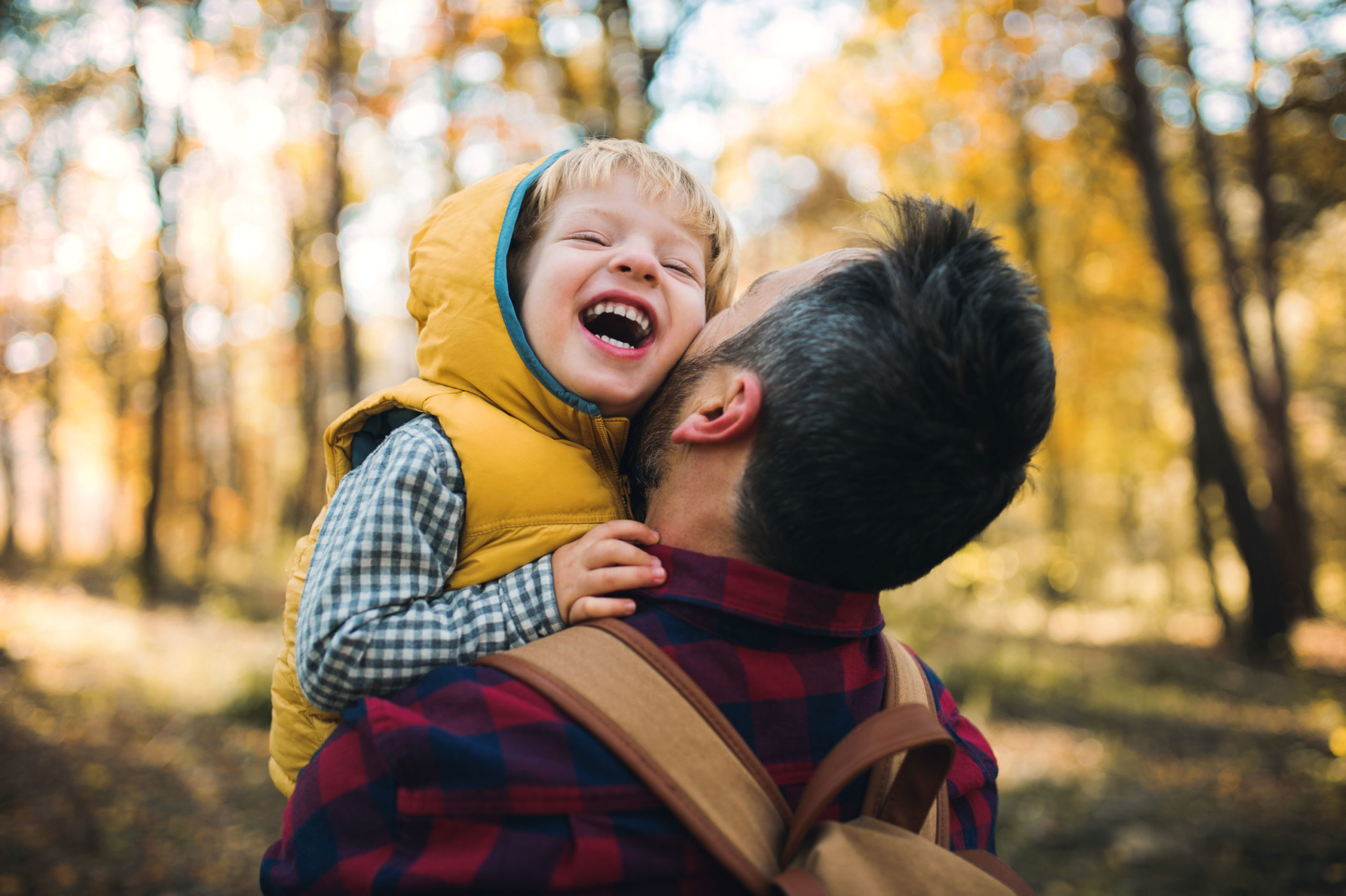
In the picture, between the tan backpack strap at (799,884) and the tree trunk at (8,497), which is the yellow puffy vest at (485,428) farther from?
the tree trunk at (8,497)

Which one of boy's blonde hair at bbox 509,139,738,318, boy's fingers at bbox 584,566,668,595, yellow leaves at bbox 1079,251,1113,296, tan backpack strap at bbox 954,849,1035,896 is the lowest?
tan backpack strap at bbox 954,849,1035,896

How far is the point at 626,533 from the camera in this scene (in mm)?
1402

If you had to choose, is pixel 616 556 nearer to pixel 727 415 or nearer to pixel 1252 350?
pixel 727 415

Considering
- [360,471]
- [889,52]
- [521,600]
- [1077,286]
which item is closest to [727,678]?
[521,600]

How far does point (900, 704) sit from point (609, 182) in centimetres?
123

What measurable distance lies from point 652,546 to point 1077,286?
1843 cm

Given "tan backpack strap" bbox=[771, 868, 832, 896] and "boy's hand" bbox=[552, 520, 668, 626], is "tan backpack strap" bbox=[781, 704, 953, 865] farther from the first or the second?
"boy's hand" bbox=[552, 520, 668, 626]

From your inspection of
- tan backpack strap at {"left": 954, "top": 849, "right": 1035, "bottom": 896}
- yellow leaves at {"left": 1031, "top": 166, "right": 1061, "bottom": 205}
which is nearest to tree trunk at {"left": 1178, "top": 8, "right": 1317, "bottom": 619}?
yellow leaves at {"left": 1031, "top": 166, "right": 1061, "bottom": 205}

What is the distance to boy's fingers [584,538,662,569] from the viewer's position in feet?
4.44

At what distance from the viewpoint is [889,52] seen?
12914 millimetres

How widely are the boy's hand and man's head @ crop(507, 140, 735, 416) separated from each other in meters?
0.31

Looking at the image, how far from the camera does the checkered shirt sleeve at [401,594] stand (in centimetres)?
129

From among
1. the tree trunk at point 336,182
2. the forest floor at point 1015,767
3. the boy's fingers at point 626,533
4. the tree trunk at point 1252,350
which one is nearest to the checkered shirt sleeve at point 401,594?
the boy's fingers at point 626,533

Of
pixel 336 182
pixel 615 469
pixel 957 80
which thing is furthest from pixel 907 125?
pixel 615 469
